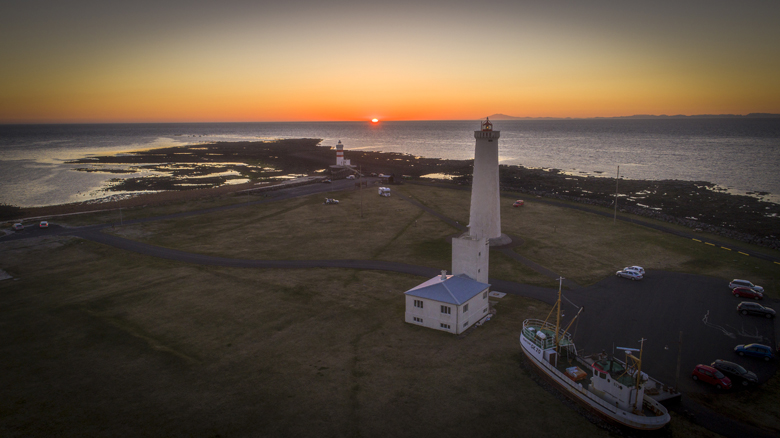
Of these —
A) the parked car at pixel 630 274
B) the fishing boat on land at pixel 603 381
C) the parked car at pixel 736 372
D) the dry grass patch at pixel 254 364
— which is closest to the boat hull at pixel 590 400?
the fishing boat on land at pixel 603 381

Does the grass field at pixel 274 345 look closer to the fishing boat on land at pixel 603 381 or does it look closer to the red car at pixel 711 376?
the red car at pixel 711 376

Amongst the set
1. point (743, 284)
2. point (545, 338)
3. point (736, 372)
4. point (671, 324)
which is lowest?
point (671, 324)

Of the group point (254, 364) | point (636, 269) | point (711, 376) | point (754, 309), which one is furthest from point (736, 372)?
point (254, 364)

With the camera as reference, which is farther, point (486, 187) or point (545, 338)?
point (486, 187)

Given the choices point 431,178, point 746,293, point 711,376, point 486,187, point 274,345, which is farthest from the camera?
point 431,178

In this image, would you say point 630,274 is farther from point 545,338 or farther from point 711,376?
point 545,338

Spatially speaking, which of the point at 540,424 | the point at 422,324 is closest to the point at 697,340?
the point at 540,424

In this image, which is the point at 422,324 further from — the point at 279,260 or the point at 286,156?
the point at 286,156
